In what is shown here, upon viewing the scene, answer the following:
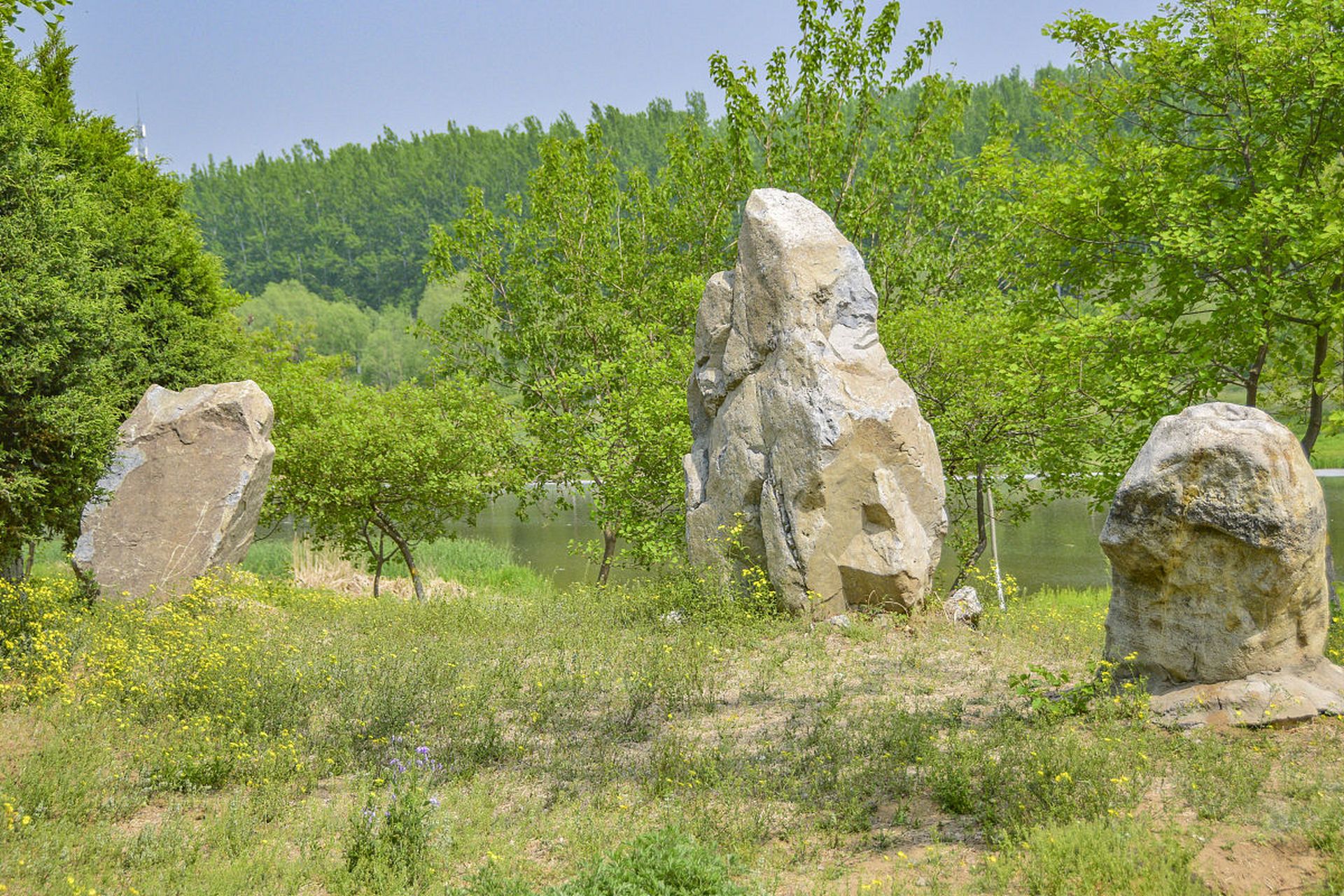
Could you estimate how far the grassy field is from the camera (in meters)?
4.70

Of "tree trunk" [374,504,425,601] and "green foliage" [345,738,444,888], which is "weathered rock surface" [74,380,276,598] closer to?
"tree trunk" [374,504,425,601]

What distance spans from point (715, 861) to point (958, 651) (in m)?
5.10

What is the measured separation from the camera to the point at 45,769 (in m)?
6.02

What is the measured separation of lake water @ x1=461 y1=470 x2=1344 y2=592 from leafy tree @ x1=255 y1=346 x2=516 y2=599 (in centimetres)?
167

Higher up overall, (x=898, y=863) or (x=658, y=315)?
(x=658, y=315)

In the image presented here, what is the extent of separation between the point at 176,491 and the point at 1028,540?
2061cm

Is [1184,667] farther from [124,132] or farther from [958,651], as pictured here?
[124,132]

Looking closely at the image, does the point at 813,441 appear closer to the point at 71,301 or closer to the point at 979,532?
the point at 979,532

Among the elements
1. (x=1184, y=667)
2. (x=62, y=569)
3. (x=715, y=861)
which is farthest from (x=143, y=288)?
(x=1184, y=667)

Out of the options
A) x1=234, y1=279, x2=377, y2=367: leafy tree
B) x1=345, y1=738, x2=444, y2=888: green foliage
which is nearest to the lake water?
x1=345, y1=738, x2=444, y2=888: green foliage

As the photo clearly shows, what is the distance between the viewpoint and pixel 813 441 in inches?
396

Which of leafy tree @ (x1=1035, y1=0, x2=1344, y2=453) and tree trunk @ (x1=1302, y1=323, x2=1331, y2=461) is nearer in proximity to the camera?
leafy tree @ (x1=1035, y1=0, x2=1344, y2=453)

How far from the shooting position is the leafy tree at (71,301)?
9.33 m

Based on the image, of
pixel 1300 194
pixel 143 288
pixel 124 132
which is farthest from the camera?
pixel 124 132
